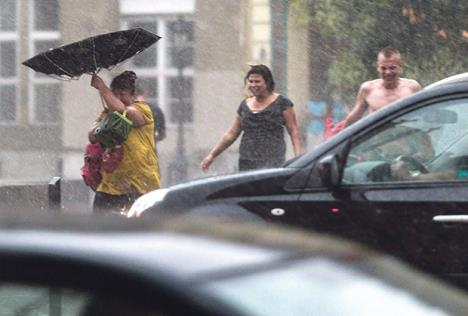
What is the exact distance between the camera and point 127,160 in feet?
37.9

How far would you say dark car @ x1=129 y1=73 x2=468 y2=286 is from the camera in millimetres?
7445

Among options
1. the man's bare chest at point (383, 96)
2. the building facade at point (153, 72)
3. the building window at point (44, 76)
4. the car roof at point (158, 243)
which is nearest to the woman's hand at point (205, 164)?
the man's bare chest at point (383, 96)

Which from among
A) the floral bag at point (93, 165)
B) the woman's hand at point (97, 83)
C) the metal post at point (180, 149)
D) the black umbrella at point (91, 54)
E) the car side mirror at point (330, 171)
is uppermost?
the black umbrella at point (91, 54)

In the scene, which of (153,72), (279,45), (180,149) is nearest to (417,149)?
(180,149)

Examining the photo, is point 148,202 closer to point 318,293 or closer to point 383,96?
point 383,96

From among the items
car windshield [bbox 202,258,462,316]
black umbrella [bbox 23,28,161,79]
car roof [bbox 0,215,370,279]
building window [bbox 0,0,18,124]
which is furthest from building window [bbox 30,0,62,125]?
car windshield [bbox 202,258,462,316]

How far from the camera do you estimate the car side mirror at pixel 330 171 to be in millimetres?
7570

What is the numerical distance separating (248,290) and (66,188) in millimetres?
26206

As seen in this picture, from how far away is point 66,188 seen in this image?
28875 millimetres

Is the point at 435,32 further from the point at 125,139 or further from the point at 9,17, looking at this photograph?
the point at 125,139

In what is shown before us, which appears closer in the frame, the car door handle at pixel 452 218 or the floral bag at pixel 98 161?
the car door handle at pixel 452 218

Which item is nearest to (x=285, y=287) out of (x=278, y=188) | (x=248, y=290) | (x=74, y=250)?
(x=248, y=290)

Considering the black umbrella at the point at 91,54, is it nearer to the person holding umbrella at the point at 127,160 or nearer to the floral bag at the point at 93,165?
the person holding umbrella at the point at 127,160

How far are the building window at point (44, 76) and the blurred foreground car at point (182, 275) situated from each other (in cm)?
2917
